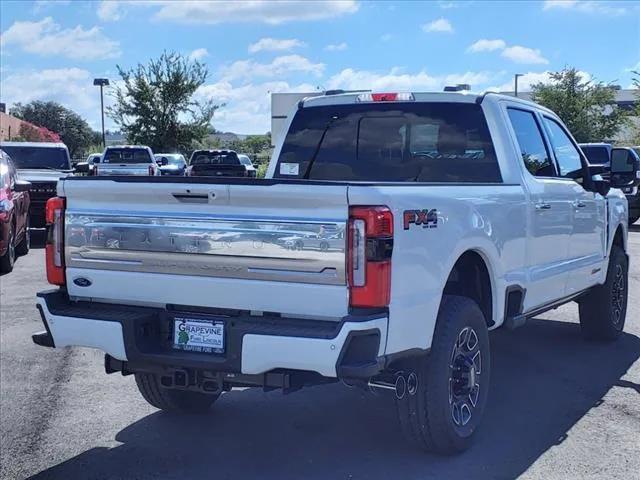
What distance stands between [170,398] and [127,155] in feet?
70.4

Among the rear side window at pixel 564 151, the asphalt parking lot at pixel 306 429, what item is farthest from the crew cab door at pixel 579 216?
the asphalt parking lot at pixel 306 429

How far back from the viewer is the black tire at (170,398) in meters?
5.64

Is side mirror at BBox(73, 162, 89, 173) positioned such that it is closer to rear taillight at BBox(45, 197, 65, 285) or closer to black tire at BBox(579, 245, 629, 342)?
black tire at BBox(579, 245, 629, 342)

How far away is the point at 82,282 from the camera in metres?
4.85

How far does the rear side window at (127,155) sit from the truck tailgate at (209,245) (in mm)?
21812

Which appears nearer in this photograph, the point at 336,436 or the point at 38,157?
the point at 336,436

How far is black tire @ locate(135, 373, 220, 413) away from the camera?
5641 mm

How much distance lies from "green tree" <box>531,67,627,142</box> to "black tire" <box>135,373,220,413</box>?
37304mm

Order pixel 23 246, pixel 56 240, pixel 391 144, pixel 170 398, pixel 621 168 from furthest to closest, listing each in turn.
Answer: pixel 23 246 → pixel 621 168 → pixel 391 144 → pixel 170 398 → pixel 56 240

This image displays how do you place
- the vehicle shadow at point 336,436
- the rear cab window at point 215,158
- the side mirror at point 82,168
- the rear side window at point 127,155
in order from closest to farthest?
the vehicle shadow at point 336,436 < the side mirror at point 82,168 < the rear side window at point 127,155 < the rear cab window at point 215,158

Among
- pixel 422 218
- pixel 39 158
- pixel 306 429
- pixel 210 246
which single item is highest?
pixel 39 158

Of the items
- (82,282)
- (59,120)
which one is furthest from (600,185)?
(59,120)

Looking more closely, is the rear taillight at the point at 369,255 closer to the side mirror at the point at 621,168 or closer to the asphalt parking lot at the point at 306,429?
the asphalt parking lot at the point at 306,429

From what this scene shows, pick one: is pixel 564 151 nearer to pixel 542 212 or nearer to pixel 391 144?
pixel 542 212
